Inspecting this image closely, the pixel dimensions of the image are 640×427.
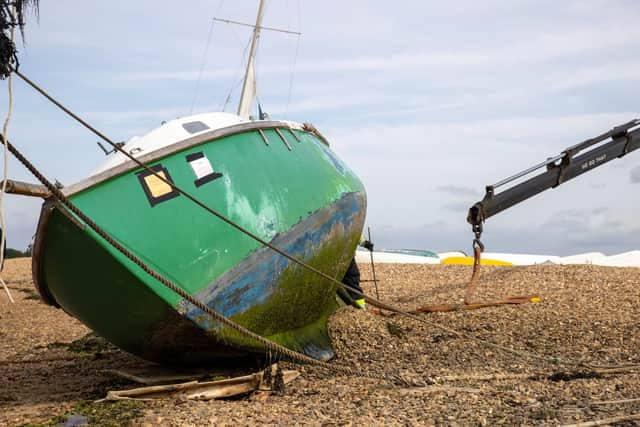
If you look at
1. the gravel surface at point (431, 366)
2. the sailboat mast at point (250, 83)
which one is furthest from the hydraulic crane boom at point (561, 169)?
the sailboat mast at point (250, 83)

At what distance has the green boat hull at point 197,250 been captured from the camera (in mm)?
5820

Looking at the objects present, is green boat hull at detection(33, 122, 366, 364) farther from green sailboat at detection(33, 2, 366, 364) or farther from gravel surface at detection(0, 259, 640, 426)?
gravel surface at detection(0, 259, 640, 426)

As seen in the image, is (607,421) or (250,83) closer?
(607,421)

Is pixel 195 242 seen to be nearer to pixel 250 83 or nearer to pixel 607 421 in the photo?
pixel 607 421

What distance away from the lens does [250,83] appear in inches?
515

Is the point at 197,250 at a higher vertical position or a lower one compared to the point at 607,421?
higher

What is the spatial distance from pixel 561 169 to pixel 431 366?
5.24 metres

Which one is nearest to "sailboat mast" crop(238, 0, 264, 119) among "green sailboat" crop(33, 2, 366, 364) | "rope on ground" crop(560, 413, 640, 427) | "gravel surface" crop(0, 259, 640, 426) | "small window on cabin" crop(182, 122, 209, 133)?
"gravel surface" crop(0, 259, 640, 426)

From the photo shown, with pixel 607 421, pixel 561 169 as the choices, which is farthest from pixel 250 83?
pixel 607 421

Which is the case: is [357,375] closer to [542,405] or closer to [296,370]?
[296,370]

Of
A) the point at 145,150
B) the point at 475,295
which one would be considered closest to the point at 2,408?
the point at 145,150

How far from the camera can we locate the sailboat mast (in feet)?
41.9

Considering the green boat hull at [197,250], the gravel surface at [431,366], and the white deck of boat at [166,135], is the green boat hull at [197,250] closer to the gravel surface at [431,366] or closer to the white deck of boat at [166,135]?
the white deck of boat at [166,135]

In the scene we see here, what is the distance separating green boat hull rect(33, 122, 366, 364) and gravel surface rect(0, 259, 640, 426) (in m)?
0.63
